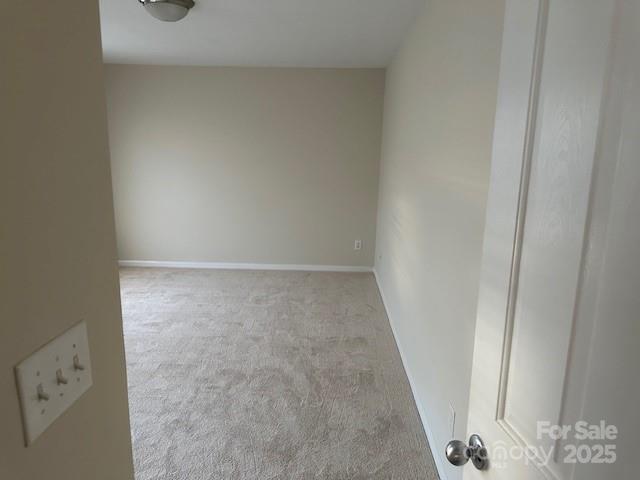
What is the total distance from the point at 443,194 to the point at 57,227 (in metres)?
1.70

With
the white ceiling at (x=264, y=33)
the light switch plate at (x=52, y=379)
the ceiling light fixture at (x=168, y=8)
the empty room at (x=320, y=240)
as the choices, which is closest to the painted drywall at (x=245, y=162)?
the empty room at (x=320, y=240)

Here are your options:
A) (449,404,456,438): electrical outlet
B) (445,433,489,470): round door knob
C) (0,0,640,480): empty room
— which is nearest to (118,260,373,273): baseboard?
(0,0,640,480): empty room

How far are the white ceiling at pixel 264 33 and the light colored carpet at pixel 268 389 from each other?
2.41 meters

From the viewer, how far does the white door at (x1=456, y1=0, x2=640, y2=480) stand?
47 centimetres

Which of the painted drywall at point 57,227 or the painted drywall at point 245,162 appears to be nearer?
the painted drywall at point 57,227

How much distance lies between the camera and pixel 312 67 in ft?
14.6

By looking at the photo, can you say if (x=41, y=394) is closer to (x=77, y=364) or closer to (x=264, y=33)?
(x=77, y=364)

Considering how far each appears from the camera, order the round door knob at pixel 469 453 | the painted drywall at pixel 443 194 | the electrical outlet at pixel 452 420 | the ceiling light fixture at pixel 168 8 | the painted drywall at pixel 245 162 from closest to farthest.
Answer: the round door knob at pixel 469 453, the painted drywall at pixel 443 194, the electrical outlet at pixel 452 420, the ceiling light fixture at pixel 168 8, the painted drywall at pixel 245 162

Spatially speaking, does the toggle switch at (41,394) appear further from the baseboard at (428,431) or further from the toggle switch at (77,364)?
the baseboard at (428,431)

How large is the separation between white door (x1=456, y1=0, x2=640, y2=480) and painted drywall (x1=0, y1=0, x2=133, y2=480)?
712 mm

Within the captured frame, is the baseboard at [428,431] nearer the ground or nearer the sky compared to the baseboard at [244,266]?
nearer the ground

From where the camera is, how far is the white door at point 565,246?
466 mm

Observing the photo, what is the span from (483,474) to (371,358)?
2.09 meters

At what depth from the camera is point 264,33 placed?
10.8 ft
